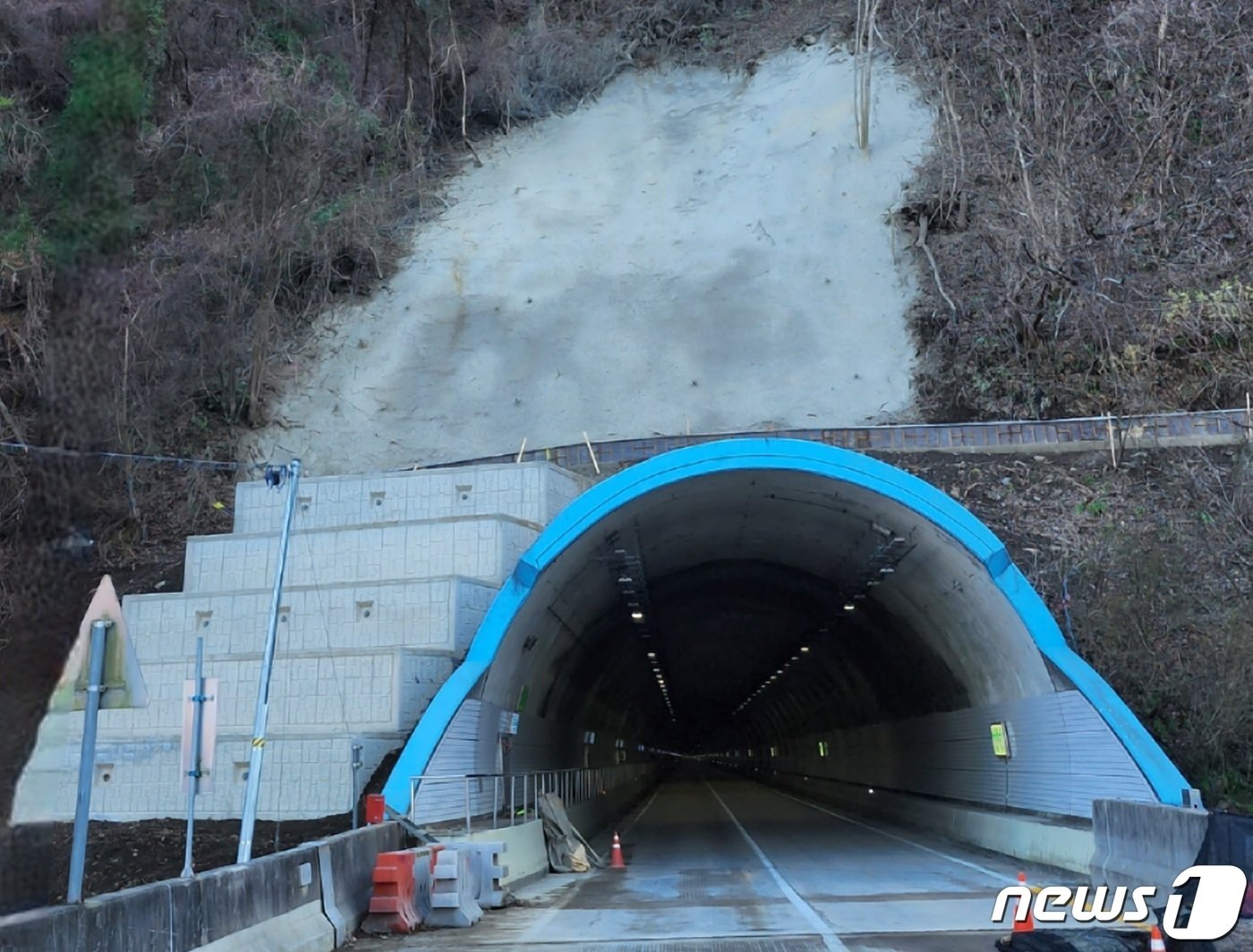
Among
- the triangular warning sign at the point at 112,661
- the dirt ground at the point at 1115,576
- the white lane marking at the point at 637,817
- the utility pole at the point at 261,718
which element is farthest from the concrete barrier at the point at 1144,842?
the white lane marking at the point at 637,817

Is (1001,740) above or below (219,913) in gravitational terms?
above

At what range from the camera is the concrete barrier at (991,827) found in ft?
52.3

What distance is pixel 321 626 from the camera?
2200cm

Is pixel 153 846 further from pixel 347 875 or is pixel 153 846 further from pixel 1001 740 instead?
pixel 1001 740

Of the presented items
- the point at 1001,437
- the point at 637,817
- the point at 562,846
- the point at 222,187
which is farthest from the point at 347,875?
the point at 637,817

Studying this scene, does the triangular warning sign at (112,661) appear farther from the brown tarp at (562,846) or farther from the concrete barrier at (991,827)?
the brown tarp at (562,846)

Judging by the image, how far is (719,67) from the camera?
147ft

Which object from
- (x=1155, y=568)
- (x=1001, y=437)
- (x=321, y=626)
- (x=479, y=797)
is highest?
(x=1001, y=437)

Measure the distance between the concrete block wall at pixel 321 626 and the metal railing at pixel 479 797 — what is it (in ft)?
3.63

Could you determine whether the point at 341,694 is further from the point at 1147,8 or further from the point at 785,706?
Result: the point at 785,706

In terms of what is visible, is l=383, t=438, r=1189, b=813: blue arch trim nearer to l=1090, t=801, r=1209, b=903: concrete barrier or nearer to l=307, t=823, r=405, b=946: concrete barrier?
l=1090, t=801, r=1209, b=903: concrete barrier

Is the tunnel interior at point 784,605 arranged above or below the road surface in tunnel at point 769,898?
above

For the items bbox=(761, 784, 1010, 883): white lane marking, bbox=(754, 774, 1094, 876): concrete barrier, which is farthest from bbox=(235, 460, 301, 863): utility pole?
bbox=(754, 774, 1094, 876): concrete barrier

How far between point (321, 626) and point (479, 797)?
5338 mm
